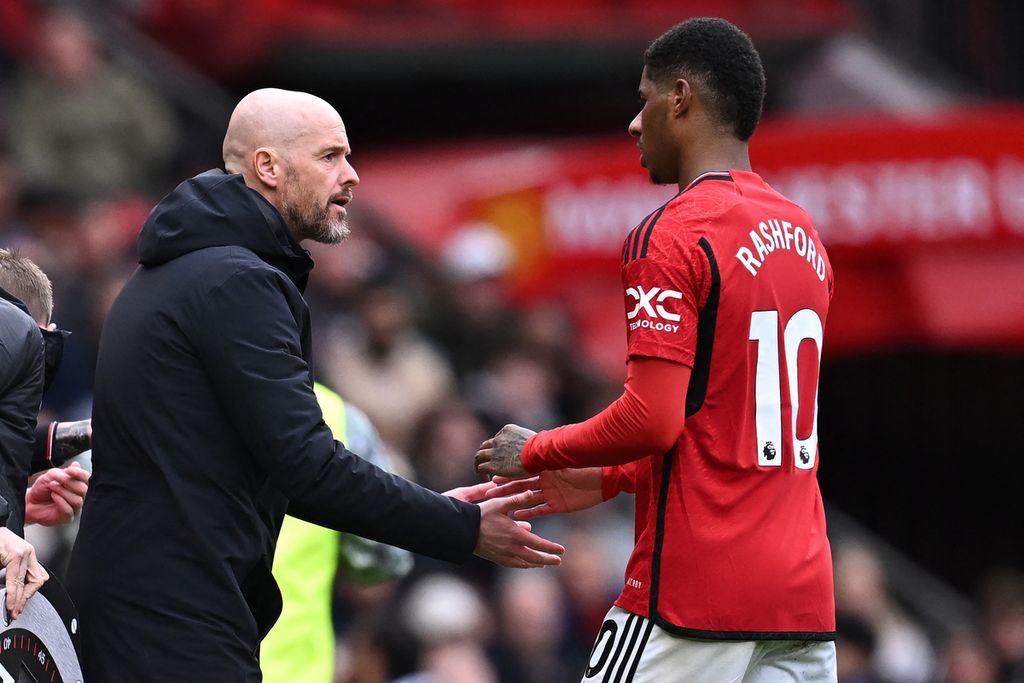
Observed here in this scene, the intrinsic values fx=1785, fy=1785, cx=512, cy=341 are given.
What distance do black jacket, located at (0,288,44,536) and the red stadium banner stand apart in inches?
325

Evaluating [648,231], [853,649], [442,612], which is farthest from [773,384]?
[853,649]

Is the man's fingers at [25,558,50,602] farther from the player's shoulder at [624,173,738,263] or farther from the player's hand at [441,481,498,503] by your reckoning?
the player's shoulder at [624,173,738,263]

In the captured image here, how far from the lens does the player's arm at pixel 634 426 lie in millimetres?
3818

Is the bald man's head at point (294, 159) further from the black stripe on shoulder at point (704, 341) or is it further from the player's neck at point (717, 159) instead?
the black stripe on shoulder at point (704, 341)

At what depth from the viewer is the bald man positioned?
388cm

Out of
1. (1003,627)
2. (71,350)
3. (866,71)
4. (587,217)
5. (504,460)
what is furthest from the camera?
(866,71)

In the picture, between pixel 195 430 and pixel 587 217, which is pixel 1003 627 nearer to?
pixel 587 217

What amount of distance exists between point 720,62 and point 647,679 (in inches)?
54.5

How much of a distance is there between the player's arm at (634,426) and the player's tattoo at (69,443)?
1123 millimetres

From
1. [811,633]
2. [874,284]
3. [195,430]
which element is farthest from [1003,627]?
[195,430]

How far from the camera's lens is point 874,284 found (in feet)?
41.1

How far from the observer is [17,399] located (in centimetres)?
388

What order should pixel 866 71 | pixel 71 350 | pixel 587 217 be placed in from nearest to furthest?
pixel 71 350, pixel 587 217, pixel 866 71

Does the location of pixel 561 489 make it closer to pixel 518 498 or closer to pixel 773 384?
pixel 518 498
